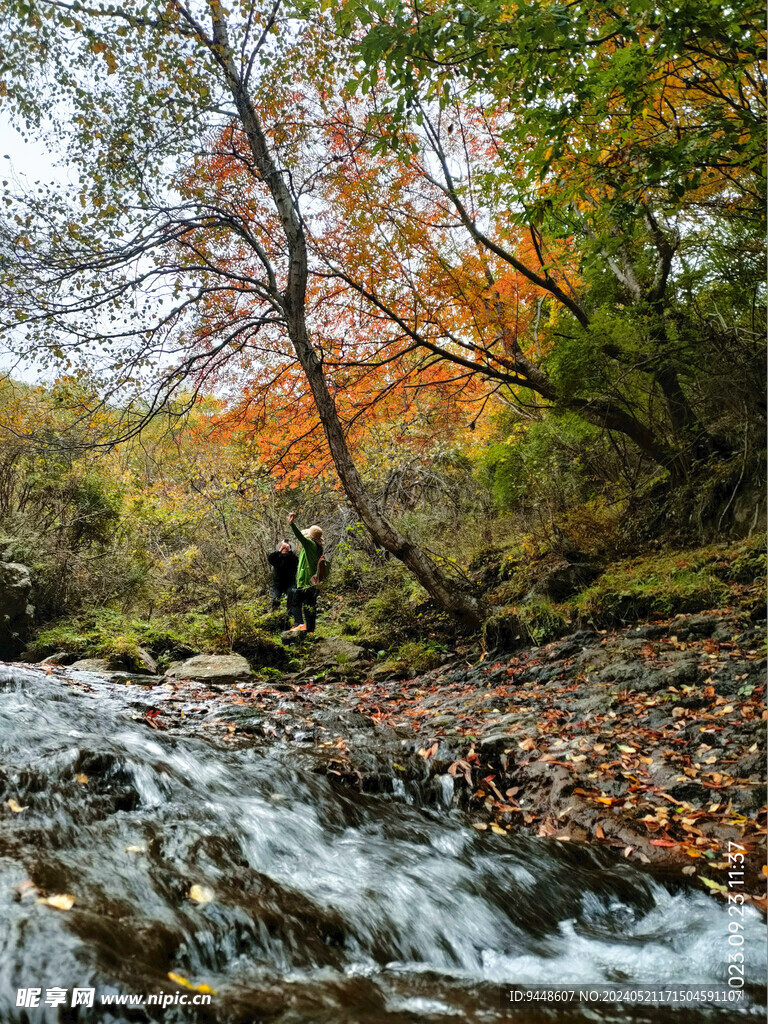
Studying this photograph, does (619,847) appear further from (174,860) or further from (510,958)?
(174,860)

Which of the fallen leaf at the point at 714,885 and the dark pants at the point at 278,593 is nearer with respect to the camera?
the fallen leaf at the point at 714,885

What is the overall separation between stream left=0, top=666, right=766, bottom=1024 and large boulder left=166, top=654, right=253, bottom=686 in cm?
364

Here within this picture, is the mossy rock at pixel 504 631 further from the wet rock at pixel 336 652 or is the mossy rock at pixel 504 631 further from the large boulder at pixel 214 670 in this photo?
the large boulder at pixel 214 670

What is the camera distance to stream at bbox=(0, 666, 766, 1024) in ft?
6.75

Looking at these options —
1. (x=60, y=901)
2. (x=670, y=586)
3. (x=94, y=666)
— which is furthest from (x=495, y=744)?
(x=94, y=666)

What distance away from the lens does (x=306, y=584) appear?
32.9 ft

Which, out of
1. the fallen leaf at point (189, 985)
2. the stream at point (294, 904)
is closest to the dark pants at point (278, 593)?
the stream at point (294, 904)

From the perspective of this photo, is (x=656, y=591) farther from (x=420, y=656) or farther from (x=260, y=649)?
(x=260, y=649)

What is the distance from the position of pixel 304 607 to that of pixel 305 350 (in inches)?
175

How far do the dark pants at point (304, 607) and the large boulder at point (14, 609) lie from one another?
4298 millimetres

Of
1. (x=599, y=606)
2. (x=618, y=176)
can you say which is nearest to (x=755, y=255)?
(x=618, y=176)

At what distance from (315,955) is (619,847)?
2161mm

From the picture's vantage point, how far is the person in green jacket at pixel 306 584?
32.4ft

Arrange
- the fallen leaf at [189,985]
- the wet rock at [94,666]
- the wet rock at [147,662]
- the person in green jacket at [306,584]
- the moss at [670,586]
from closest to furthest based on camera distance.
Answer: the fallen leaf at [189,985] → the moss at [670,586] → the wet rock at [94,666] → the wet rock at [147,662] → the person in green jacket at [306,584]
